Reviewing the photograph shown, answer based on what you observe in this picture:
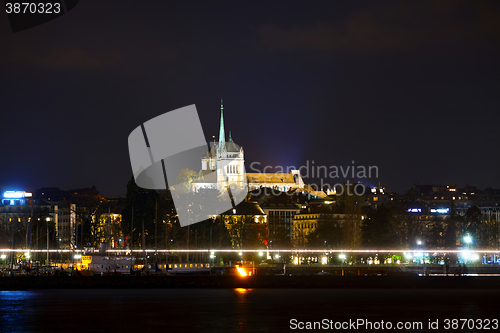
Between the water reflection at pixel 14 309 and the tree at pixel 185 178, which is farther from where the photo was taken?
the tree at pixel 185 178

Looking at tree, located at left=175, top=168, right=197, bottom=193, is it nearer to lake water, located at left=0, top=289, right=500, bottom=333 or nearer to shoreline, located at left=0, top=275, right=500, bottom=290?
shoreline, located at left=0, top=275, right=500, bottom=290

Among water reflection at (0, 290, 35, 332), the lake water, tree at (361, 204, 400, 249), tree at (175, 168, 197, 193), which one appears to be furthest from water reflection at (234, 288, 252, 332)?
tree at (175, 168, 197, 193)

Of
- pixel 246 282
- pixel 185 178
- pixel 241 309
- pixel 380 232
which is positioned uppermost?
pixel 185 178

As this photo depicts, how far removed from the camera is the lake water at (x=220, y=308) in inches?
1455

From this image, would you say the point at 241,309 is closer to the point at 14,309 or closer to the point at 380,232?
the point at 14,309

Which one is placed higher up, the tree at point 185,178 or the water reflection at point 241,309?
the tree at point 185,178

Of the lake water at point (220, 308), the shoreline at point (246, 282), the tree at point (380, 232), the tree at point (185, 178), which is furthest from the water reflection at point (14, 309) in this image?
the tree at point (380, 232)

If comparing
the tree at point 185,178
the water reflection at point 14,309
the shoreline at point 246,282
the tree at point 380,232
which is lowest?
the shoreline at point 246,282

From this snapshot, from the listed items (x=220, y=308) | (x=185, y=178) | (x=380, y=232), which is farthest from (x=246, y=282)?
(x=185, y=178)

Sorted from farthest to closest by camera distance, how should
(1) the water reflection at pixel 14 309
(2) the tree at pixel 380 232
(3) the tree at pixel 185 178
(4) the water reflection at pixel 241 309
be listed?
(3) the tree at pixel 185 178, (2) the tree at pixel 380 232, (1) the water reflection at pixel 14 309, (4) the water reflection at pixel 241 309

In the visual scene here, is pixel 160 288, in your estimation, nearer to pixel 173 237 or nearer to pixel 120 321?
pixel 120 321

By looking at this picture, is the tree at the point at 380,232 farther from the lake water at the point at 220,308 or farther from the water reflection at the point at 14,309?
the water reflection at the point at 14,309

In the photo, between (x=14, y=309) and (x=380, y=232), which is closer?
(x=14, y=309)

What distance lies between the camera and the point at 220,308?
44.6 metres
